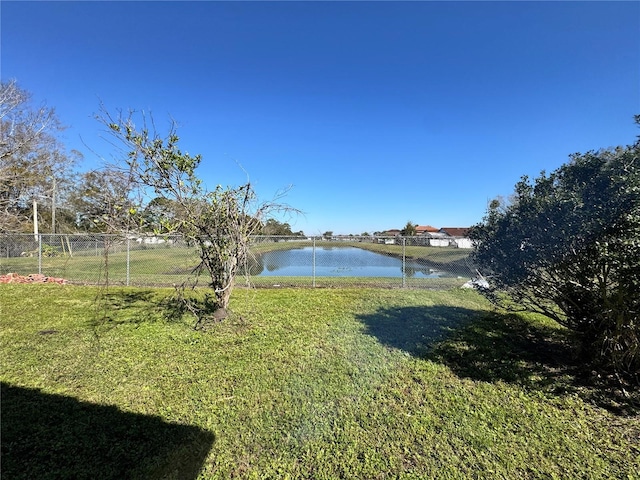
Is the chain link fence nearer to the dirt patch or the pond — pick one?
the pond

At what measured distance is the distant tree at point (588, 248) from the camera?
289cm

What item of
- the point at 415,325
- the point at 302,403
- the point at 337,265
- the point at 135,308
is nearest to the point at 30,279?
the point at 135,308

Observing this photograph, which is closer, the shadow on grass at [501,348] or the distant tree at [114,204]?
the shadow on grass at [501,348]

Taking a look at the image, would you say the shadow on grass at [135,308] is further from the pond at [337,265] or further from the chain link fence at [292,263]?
the pond at [337,265]

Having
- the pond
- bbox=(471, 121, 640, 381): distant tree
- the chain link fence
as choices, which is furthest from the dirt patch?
bbox=(471, 121, 640, 381): distant tree

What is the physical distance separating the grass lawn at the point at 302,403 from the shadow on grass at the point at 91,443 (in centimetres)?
1

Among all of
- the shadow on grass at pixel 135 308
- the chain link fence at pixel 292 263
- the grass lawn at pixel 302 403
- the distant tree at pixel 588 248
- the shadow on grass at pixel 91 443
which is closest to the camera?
the shadow on grass at pixel 91 443

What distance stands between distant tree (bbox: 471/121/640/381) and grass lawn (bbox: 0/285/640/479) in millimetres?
621

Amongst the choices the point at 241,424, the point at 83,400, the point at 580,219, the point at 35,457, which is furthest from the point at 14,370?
the point at 580,219

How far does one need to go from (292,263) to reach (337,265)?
1565 millimetres

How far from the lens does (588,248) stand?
315 cm

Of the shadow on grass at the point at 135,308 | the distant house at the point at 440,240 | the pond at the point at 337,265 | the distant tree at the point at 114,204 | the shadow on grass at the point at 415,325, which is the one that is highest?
the distant tree at the point at 114,204

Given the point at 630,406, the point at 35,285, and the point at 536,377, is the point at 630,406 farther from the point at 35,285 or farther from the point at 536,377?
the point at 35,285

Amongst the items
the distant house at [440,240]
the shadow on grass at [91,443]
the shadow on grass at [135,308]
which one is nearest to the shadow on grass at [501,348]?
the shadow on grass at [91,443]
